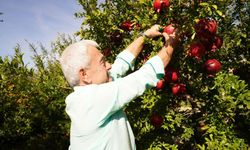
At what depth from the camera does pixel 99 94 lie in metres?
2.20

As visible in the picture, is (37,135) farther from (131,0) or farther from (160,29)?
(160,29)

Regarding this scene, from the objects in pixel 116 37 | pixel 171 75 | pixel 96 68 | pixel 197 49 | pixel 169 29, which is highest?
pixel 116 37

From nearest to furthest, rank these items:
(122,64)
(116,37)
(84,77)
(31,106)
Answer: (84,77) → (122,64) → (116,37) → (31,106)

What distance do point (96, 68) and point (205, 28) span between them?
982 mm

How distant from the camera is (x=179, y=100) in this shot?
12.0 feet

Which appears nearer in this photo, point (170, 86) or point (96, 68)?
point (96, 68)

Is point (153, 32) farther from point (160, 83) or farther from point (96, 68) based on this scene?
point (96, 68)

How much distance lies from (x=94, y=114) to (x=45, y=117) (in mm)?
6491

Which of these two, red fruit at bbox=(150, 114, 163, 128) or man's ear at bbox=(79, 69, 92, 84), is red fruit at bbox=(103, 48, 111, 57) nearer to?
red fruit at bbox=(150, 114, 163, 128)

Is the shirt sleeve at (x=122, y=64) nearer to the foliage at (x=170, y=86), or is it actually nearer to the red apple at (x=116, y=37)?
the foliage at (x=170, y=86)

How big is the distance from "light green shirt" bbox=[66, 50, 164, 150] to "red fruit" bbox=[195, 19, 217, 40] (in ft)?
1.93

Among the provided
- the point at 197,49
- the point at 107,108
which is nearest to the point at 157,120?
the point at 197,49

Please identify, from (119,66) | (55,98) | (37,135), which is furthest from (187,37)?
(37,135)

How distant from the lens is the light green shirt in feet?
7.16
